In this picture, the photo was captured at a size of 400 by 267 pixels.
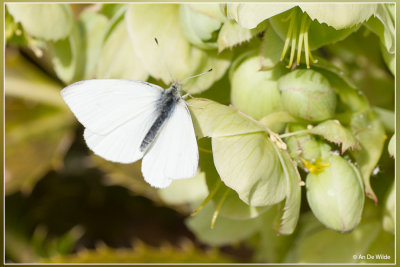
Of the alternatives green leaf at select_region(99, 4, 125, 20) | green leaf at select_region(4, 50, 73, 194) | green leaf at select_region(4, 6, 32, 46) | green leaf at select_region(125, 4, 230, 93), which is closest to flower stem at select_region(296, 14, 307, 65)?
green leaf at select_region(125, 4, 230, 93)

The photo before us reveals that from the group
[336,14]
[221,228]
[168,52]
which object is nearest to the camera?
[336,14]

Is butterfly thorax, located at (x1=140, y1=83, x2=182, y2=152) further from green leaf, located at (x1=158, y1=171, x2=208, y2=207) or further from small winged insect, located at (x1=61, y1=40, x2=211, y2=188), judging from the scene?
green leaf, located at (x1=158, y1=171, x2=208, y2=207)

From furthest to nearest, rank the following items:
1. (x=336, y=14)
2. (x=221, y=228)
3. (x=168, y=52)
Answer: (x=221, y=228) → (x=168, y=52) → (x=336, y=14)

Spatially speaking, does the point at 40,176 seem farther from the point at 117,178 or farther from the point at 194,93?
the point at 194,93

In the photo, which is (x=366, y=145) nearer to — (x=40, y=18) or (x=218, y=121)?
(x=218, y=121)

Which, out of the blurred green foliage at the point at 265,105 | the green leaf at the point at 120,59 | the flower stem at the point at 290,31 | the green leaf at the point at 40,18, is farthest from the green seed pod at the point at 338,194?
the green leaf at the point at 40,18

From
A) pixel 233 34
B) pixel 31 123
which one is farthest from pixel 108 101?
pixel 31 123
